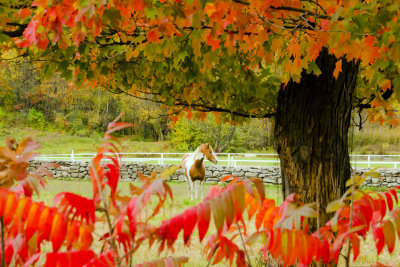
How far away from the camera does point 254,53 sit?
4.43m

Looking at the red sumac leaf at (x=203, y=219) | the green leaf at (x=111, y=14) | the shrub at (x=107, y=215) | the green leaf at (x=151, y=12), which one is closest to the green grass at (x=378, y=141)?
the green leaf at (x=151, y=12)

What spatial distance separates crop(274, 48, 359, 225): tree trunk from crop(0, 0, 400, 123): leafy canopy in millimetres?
193

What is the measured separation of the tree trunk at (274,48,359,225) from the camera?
13.6 ft

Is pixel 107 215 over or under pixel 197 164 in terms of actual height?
over

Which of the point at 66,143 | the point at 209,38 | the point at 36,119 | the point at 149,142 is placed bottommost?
the point at 66,143

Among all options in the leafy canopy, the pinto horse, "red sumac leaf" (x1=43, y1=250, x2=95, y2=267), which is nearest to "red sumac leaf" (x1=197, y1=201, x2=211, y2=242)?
"red sumac leaf" (x1=43, y1=250, x2=95, y2=267)

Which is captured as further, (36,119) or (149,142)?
(36,119)

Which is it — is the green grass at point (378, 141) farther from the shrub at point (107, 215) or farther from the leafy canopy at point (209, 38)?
the shrub at point (107, 215)

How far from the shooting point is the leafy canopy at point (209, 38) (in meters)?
2.47

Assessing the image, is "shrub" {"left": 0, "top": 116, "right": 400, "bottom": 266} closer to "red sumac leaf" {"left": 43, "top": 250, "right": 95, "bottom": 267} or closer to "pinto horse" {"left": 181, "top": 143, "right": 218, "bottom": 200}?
"red sumac leaf" {"left": 43, "top": 250, "right": 95, "bottom": 267}

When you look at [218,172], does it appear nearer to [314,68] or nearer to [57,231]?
[314,68]

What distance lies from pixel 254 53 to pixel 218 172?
16.1 metres

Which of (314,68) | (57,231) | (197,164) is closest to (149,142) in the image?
(197,164)

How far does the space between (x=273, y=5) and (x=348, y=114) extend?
213cm
